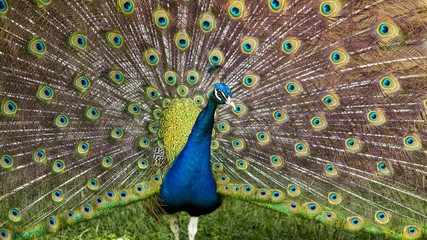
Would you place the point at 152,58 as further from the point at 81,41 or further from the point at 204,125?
the point at 204,125

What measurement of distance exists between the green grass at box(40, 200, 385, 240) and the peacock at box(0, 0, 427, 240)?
78 centimetres

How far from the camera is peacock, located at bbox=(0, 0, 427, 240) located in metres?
3.18

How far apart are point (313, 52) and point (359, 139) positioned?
23.2 inches

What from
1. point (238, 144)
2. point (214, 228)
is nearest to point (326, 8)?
point (238, 144)

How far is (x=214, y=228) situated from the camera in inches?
180

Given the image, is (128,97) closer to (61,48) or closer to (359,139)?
(61,48)

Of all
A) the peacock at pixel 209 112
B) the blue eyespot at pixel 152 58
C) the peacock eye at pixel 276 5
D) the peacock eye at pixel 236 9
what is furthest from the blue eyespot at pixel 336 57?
the blue eyespot at pixel 152 58

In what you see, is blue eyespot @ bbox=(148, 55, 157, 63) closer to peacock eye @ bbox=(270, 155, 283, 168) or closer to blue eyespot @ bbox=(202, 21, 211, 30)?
blue eyespot @ bbox=(202, 21, 211, 30)

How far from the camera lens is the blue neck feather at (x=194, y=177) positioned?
10.5ft

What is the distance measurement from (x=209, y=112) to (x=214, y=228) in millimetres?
1711

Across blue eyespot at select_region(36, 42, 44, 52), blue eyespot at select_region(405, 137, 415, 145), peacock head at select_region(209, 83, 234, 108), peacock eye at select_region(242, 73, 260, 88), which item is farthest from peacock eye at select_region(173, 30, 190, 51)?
blue eyespot at select_region(405, 137, 415, 145)

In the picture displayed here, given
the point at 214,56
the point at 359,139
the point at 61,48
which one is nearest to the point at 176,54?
the point at 214,56

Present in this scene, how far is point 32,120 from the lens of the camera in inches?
133

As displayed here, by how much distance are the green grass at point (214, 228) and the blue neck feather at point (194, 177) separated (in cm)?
78
